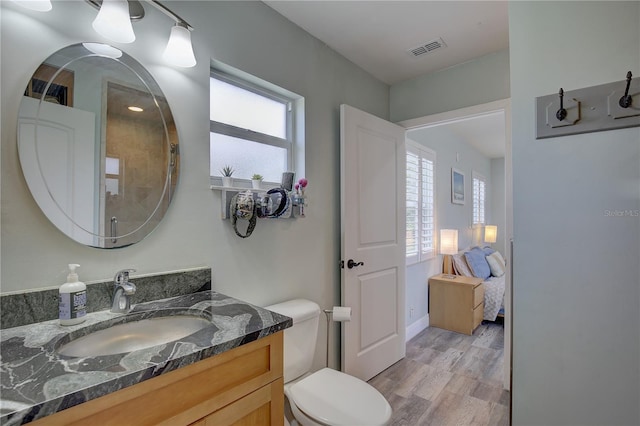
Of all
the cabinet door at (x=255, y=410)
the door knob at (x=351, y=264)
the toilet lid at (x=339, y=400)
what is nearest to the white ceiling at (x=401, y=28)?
the door knob at (x=351, y=264)

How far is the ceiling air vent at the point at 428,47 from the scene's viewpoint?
6.99 ft

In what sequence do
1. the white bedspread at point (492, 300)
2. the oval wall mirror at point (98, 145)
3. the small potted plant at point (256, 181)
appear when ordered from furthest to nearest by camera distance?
the white bedspread at point (492, 300) < the small potted plant at point (256, 181) < the oval wall mirror at point (98, 145)

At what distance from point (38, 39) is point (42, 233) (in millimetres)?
653

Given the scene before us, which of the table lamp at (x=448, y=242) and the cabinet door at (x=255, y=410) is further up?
the table lamp at (x=448, y=242)

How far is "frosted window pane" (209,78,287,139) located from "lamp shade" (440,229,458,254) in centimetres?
263

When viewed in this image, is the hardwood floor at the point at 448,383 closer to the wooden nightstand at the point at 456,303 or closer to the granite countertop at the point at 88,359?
the wooden nightstand at the point at 456,303

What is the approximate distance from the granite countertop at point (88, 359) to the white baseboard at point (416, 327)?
2.50 metres

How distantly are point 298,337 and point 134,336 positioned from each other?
0.80 metres

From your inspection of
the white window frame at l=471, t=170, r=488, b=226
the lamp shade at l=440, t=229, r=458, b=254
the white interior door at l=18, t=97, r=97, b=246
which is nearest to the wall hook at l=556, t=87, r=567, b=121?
the white interior door at l=18, t=97, r=97, b=246

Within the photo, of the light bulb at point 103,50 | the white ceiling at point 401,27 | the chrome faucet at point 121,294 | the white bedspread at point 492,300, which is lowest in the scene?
the white bedspread at point 492,300

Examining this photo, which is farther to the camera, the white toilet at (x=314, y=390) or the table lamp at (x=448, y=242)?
the table lamp at (x=448, y=242)

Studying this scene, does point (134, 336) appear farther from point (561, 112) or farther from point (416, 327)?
point (416, 327)

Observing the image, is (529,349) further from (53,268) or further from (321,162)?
(53,268)

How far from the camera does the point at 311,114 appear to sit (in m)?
2.02
